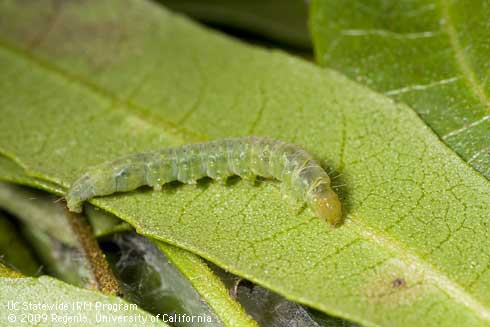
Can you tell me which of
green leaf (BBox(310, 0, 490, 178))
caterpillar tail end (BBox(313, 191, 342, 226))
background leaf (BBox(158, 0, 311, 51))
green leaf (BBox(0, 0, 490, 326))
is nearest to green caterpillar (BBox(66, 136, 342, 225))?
green leaf (BBox(0, 0, 490, 326))

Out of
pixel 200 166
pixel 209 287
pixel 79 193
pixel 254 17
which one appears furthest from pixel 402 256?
pixel 254 17

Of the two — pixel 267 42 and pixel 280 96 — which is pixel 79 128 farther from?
pixel 267 42

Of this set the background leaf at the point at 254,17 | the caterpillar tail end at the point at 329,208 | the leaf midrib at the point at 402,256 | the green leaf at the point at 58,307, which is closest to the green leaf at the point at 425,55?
the leaf midrib at the point at 402,256

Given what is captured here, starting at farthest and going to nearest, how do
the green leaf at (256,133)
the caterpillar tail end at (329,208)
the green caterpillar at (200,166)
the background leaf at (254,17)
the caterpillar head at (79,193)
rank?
the background leaf at (254,17) → the caterpillar head at (79,193) → the green caterpillar at (200,166) → the caterpillar tail end at (329,208) → the green leaf at (256,133)

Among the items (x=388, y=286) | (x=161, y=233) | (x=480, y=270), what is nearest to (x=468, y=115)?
(x=480, y=270)

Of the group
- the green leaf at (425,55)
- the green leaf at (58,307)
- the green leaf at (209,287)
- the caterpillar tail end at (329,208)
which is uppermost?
the green leaf at (425,55)

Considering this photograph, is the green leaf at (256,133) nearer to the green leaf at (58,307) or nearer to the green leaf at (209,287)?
the green leaf at (209,287)

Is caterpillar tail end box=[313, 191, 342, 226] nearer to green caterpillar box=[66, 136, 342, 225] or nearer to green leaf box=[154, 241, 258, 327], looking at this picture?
green caterpillar box=[66, 136, 342, 225]
